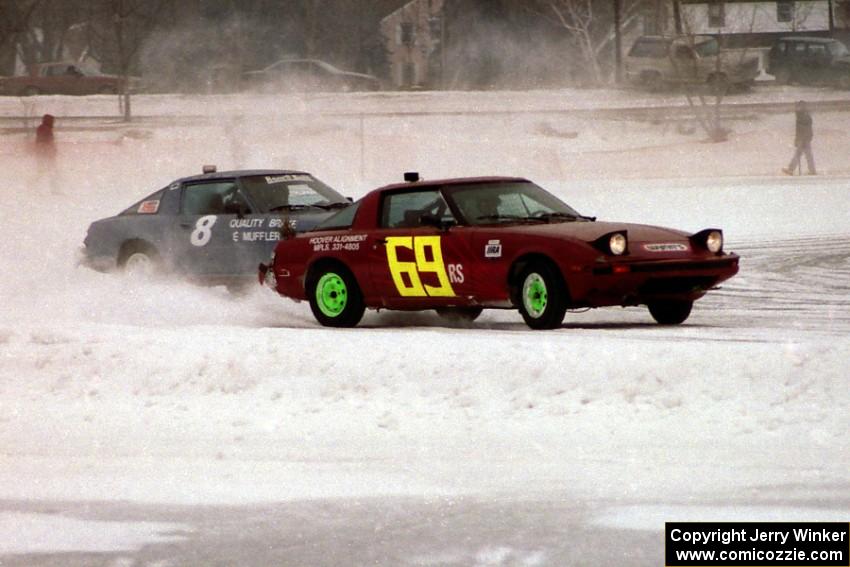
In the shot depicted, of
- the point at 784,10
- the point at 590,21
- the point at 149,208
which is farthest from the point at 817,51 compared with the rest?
the point at 149,208

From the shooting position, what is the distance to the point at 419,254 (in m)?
12.6

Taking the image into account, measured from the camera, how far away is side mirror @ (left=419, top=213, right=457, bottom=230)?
40.9 ft

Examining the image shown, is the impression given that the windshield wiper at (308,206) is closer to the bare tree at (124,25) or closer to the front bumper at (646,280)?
the front bumper at (646,280)

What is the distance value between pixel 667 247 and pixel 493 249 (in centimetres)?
125

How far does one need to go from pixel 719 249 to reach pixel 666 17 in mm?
A: 51315

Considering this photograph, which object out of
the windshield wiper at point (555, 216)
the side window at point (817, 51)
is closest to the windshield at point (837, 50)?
the side window at point (817, 51)

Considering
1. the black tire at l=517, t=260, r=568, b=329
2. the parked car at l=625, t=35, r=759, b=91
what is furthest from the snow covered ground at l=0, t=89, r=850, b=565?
the parked car at l=625, t=35, r=759, b=91

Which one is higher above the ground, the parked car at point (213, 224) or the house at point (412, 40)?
the house at point (412, 40)

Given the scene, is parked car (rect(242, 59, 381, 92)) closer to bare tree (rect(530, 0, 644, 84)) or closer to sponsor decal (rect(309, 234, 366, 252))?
bare tree (rect(530, 0, 644, 84))

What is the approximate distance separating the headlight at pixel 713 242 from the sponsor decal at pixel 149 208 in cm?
643

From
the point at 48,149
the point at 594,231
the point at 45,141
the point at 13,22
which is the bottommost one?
the point at 594,231

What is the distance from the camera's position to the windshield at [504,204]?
1249 centimetres

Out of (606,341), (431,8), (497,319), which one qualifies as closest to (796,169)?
(497,319)

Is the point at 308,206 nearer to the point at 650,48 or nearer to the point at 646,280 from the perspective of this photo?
the point at 646,280
